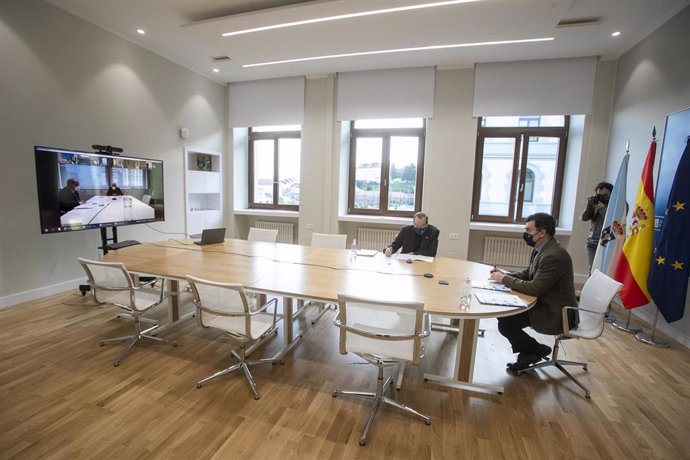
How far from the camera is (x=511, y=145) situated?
5457mm

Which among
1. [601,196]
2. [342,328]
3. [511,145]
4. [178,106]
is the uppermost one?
[178,106]

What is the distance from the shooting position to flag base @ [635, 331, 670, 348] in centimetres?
317

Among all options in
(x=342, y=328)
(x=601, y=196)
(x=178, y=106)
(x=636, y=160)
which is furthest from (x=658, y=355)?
(x=178, y=106)

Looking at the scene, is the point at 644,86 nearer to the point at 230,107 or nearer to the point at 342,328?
the point at 342,328

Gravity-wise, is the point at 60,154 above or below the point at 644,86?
below

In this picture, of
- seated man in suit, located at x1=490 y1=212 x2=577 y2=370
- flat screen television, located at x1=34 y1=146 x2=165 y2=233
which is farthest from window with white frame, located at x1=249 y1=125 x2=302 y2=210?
seated man in suit, located at x1=490 y1=212 x2=577 y2=370

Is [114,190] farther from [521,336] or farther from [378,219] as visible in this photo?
[521,336]

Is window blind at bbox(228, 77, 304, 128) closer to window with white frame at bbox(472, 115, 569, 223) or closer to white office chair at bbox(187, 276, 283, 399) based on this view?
window with white frame at bbox(472, 115, 569, 223)

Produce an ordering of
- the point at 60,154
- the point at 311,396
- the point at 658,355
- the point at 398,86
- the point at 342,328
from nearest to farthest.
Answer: the point at 342,328
the point at 311,396
the point at 658,355
the point at 60,154
the point at 398,86

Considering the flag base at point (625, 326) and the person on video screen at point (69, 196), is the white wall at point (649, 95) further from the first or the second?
the person on video screen at point (69, 196)

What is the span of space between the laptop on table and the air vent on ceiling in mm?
4898

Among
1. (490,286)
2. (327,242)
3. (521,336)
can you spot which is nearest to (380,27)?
(327,242)

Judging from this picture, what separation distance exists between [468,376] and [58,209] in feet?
14.9

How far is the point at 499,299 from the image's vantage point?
227 centimetres
